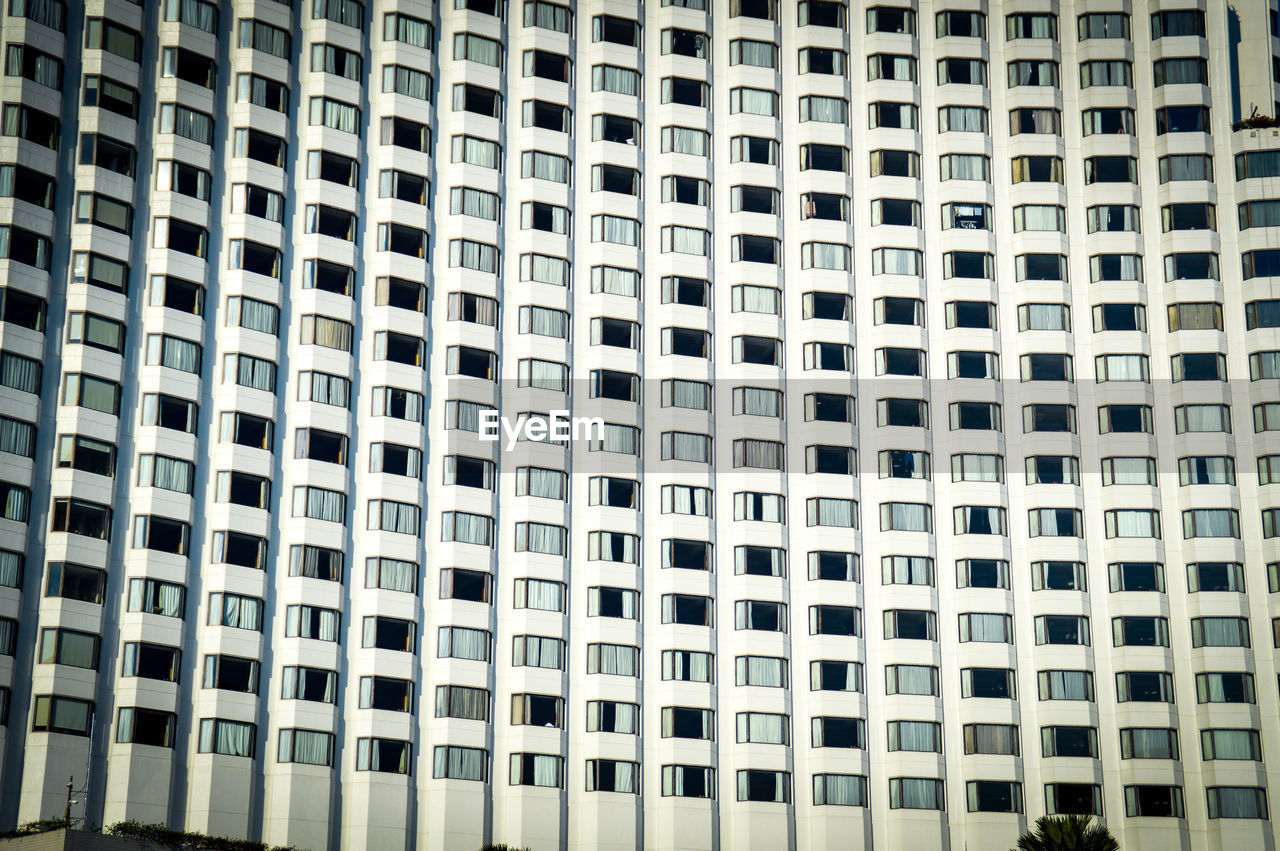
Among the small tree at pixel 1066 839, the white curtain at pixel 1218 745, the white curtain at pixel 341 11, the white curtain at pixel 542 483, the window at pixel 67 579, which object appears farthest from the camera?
the white curtain at pixel 341 11

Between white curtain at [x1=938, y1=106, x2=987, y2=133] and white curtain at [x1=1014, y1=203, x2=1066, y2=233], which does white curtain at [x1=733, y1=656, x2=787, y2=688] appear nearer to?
white curtain at [x1=1014, y1=203, x2=1066, y2=233]

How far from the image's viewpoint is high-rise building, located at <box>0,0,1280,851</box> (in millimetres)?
95000

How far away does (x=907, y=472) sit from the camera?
105m

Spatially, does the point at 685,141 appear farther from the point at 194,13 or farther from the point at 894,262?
the point at 194,13

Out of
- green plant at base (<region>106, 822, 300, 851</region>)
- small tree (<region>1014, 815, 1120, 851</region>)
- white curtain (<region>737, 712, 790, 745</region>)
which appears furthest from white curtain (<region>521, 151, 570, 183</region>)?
small tree (<region>1014, 815, 1120, 851</region>)

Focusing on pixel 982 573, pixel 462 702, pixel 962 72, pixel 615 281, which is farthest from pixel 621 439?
pixel 962 72

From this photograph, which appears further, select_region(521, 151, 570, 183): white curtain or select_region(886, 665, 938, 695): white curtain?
select_region(521, 151, 570, 183): white curtain

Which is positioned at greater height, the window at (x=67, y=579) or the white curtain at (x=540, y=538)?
the white curtain at (x=540, y=538)

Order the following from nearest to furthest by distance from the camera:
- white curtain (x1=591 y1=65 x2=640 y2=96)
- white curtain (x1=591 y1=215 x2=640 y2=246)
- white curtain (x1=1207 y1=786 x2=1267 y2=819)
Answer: white curtain (x1=1207 y1=786 x2=1267 y2=819)
white curtain (x1=591 y1=215 x2=640 y2=246)
white curtain (x1=591 y1=65 x2=640 y2=96)

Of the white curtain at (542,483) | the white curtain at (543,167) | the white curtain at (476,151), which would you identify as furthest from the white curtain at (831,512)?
the white curtain at (476,151)

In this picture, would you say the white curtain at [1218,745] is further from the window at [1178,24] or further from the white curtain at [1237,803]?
the window at [1178,24]

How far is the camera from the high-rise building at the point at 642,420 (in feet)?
312

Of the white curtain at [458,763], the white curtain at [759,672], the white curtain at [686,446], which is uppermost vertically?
the white curtain at [686,446]

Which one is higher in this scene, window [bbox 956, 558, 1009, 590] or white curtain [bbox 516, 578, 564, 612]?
window [bbox 956, 558, 1009, 590]
